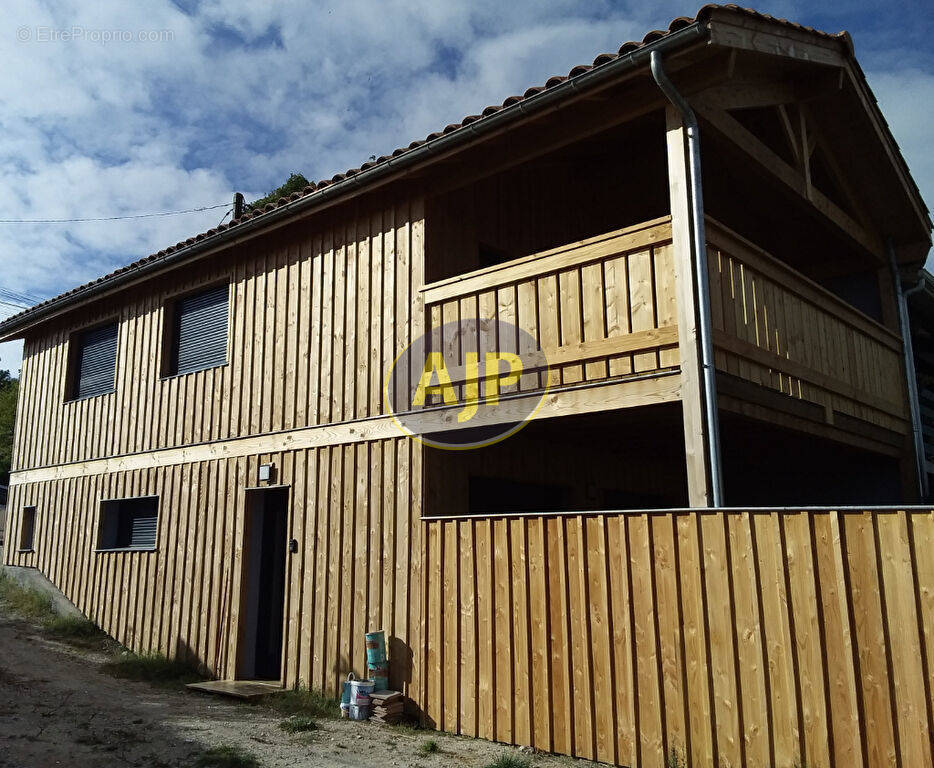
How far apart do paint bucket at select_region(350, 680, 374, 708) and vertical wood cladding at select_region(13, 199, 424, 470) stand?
2693mm

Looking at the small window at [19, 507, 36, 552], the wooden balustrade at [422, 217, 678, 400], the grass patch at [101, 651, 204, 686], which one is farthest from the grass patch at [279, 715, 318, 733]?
the small window at [19, 507, 36, 552]

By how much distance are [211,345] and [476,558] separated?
569 cm

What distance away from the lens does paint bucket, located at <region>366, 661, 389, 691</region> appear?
24.6 feet

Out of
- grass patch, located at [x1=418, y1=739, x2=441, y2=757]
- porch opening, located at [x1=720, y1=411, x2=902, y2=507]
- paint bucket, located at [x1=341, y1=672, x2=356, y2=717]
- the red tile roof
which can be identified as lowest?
grass patch, located at [x1=418, y1=739, x2=441, y2=757]

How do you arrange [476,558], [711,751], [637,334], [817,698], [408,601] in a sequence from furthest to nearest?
[408,601] → [476,558] → [637,334] → [711,751] → [817,698]

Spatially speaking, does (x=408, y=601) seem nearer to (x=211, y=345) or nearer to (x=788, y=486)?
(x=211, y=345)

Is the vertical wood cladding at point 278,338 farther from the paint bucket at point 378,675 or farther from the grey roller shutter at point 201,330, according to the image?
the paint bucket at point 378,675

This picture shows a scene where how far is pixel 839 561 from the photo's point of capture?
16.1 feet

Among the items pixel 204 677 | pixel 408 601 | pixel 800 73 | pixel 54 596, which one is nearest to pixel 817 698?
pixel 408 601

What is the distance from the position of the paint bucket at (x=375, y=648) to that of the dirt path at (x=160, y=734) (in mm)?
570

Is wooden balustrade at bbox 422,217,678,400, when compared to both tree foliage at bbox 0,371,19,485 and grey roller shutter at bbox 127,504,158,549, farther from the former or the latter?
tree foliage at bbox 0,371,19,485

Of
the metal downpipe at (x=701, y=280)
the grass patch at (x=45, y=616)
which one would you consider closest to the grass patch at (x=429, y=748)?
the metal downpipe at (x=701, y=280)

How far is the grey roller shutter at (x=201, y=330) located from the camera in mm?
10867

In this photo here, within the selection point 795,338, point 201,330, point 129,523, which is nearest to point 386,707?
point 795,338
